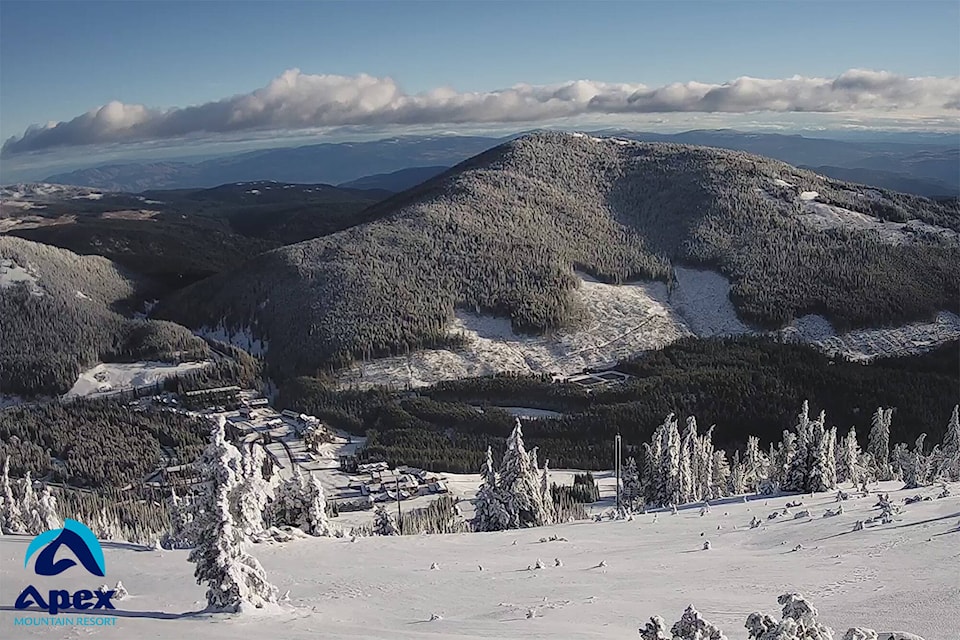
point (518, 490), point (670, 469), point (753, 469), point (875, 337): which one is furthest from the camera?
point (875, 337)

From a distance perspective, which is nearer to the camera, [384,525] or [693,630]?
[693,630]

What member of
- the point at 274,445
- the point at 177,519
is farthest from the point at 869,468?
the point at 274,445

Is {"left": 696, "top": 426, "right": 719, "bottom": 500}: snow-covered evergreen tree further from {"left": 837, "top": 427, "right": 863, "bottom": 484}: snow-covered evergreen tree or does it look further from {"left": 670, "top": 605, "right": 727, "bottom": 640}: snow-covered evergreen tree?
{"left": 670, "top": 605, "right": 727, "bottom": 640}: snow-covered evergreen tree

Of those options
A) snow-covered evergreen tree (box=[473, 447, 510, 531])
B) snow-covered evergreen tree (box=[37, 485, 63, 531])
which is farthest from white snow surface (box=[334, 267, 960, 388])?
snow-covered evergreen tree (box=[473, 447, 510, 531])

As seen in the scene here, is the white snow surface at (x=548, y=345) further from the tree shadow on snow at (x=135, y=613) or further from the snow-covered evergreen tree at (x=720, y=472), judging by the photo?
the tree shadow on snow at (x=135, y=613)

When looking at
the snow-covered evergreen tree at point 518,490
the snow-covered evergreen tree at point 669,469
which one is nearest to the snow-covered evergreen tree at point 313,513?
the snow-covered evergreen tree at point 518,490

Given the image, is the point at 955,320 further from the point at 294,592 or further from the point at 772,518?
the point at 294,592

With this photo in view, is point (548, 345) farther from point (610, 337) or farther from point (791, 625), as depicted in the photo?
point (791, 625)

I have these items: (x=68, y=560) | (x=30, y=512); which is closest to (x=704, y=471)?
(x=30, y=512)
